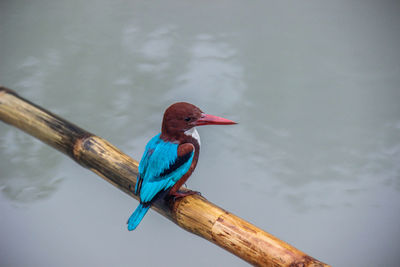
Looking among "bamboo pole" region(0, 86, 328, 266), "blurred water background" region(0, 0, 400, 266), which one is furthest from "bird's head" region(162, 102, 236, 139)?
"blurred water background" region(0, 0, 400, 266)

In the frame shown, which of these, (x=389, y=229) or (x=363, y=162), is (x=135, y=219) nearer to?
(x=389, y=229)

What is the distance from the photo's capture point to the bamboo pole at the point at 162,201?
1362 mm

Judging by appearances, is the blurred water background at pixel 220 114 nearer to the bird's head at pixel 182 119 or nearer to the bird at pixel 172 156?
the bird at pixel 172 156

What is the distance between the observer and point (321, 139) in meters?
2.73

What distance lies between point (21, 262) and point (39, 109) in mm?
782

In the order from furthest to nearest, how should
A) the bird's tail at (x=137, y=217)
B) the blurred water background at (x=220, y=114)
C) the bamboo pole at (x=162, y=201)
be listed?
the blurred water background at (x=220, y=114)
the bird's tail at (x=137, y=217)
the bamboo pole at (x=162, y=201)

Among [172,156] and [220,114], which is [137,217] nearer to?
[172,156]

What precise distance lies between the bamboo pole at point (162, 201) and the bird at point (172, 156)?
0.30 ft

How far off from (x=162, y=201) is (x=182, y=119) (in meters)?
0.31

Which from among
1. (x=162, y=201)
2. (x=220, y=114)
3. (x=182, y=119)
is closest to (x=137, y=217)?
(x=162, y=201)

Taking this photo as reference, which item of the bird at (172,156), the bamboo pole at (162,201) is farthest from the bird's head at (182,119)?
the bamboo pole at (162,201)

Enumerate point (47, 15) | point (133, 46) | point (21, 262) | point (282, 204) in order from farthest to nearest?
point (47, 15)
point (133, 46)
point (282, 204)
point (21, 262)

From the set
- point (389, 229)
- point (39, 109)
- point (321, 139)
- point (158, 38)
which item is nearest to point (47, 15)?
point (158, 38)

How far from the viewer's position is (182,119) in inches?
61.9
